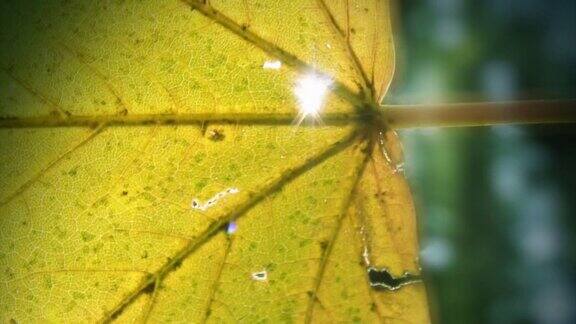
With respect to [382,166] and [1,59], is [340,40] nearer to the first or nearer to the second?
[382,166]

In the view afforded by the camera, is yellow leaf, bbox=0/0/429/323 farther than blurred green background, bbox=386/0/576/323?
No

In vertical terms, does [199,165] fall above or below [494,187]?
below

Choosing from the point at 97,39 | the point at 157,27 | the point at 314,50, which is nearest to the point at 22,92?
the point at 97,39

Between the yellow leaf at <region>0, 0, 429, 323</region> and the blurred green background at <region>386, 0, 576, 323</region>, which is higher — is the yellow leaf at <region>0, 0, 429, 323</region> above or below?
below

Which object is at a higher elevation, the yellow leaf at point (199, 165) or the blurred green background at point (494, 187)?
the blurred green background at point (494, 187)

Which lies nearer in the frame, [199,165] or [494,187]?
[199,165]
